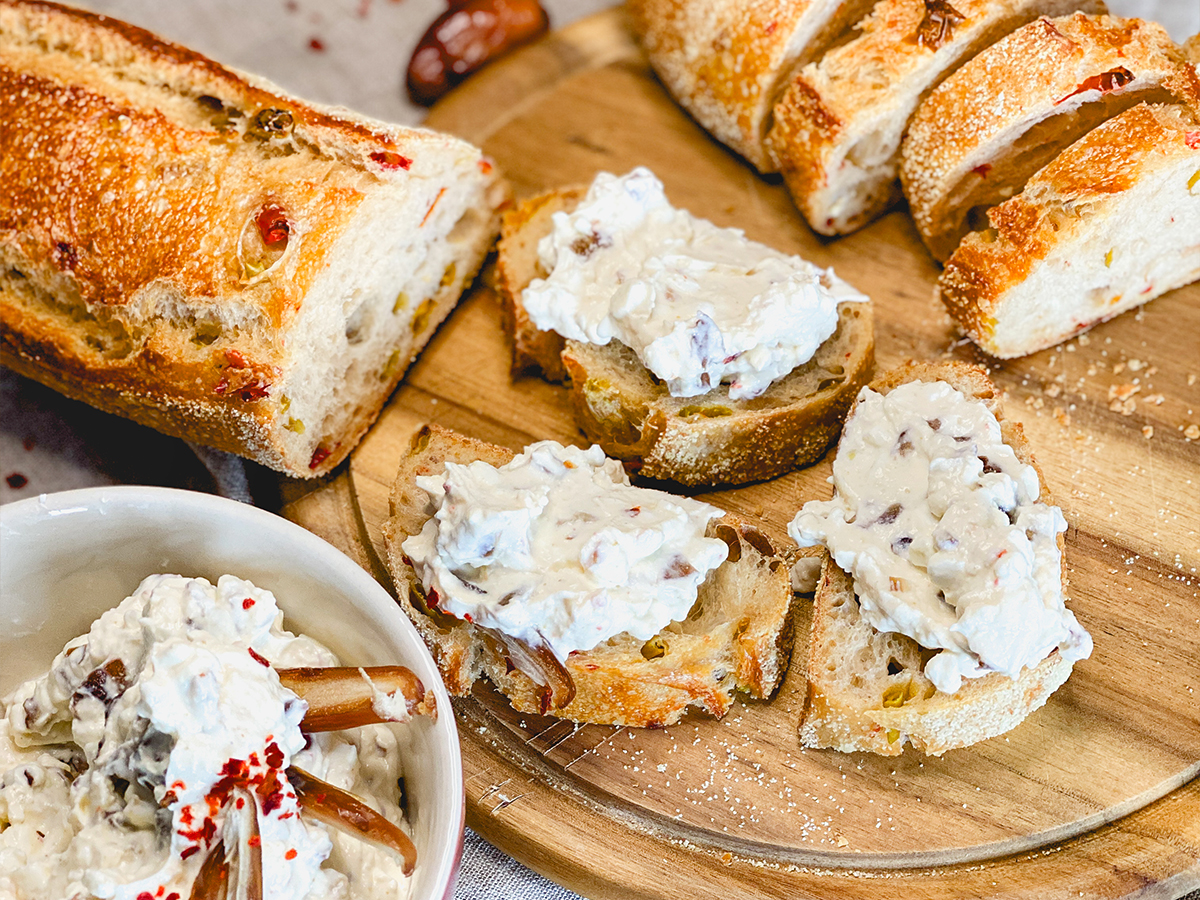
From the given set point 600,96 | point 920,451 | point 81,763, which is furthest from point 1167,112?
point 81,763

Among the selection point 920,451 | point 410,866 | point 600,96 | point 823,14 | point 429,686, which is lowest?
point 410,866

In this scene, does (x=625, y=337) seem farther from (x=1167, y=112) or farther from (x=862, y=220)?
(x=1167, y=112)

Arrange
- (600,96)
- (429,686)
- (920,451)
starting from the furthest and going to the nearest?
(600,96)
(920,451)
(429,686)

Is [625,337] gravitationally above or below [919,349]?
above

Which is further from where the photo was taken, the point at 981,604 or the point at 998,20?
the point at 998,20

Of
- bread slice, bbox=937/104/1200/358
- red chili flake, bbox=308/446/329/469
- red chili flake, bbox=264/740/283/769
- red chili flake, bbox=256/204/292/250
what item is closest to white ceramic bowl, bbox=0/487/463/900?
red chili flake, bbox=264/740/283/769

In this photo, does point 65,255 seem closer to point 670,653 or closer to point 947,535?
point 670,653
